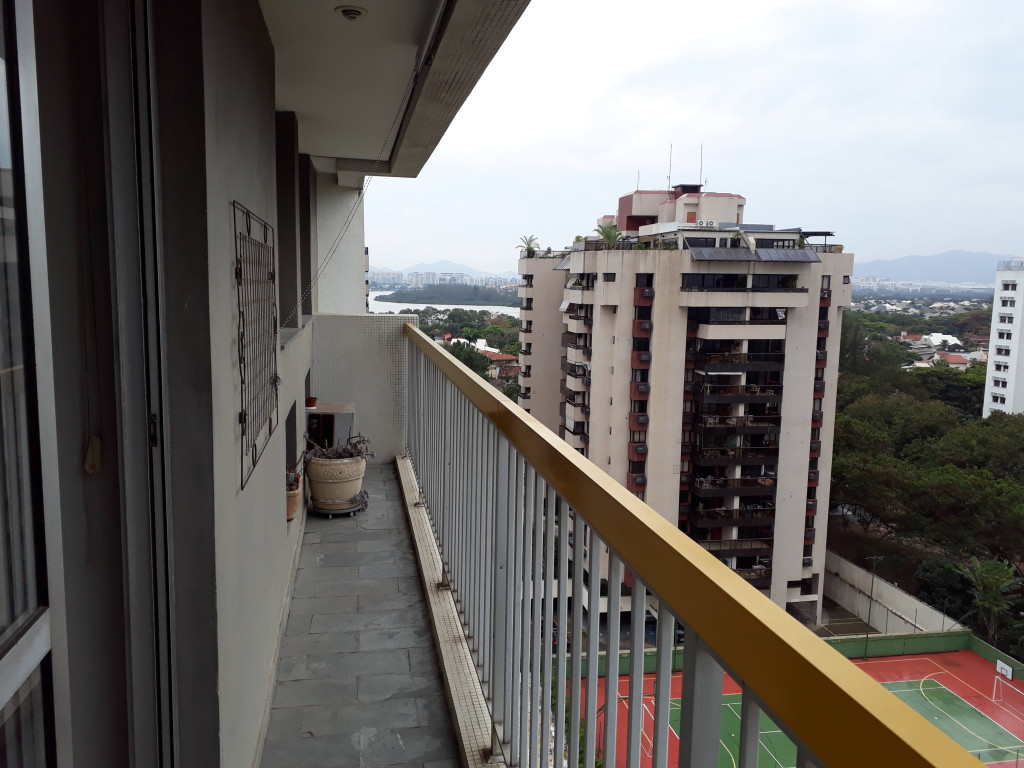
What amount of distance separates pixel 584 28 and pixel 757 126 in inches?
75.2

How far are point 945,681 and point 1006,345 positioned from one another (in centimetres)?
130

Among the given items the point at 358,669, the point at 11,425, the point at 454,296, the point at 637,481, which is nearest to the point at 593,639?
the point at 11,425

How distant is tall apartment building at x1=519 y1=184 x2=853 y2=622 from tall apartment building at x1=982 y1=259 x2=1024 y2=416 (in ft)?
1.43

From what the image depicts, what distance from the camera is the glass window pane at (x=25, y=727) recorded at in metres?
0.82

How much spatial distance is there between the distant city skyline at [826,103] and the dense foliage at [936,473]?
42cm

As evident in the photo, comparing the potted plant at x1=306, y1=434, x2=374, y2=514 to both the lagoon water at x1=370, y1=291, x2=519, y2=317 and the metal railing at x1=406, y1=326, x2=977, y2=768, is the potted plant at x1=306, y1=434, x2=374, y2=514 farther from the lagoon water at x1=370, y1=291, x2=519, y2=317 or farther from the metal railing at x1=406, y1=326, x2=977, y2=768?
the metal railing at x1=406, y1=326, x2=977, y2=768

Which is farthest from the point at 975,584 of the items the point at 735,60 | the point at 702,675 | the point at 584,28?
the point at 584,28

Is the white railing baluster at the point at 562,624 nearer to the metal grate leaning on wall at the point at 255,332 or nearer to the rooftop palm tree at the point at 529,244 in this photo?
the metal grate leaning on wall at the point at 255,332

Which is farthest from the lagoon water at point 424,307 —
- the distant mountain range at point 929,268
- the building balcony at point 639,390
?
the distant mountain range at point 929,268

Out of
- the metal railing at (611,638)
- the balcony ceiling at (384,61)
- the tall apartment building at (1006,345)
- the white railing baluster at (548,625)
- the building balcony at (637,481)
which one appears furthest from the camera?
the building balcony at (637,481)

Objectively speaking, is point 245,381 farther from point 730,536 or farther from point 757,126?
point 757,126

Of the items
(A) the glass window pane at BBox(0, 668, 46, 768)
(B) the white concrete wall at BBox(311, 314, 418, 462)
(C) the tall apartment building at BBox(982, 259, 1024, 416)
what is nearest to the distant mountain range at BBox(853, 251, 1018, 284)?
(C) the tall apartment building at BBox(982, 259, 1024, 416)

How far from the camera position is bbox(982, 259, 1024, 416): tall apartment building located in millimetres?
1880

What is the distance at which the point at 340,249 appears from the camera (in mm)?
8602
